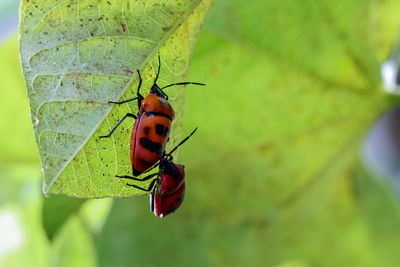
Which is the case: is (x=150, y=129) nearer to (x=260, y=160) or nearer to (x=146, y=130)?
(x=146, y=130)

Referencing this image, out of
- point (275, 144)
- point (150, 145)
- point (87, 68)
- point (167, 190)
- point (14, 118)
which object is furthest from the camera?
point (14, 118)

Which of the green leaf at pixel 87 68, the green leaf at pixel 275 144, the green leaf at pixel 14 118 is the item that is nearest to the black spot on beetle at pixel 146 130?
the green leaf at pixel 87 68

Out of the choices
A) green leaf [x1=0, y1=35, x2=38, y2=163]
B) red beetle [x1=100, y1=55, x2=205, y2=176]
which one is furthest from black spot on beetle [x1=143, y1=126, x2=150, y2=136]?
green leaf [x1=0, y1=35, x2=38, y2=163]

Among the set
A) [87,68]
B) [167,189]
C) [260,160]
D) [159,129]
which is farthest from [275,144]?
[87,68]

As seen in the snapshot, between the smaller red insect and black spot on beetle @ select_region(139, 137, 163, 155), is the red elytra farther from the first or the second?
black spot on beetle @ select_region(139, 137, 163, 155)

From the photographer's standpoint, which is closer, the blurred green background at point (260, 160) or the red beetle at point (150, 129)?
the red beetle at point (150, 129)

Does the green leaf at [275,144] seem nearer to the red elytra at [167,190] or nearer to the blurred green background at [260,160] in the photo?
the blurred green background at [260,160]

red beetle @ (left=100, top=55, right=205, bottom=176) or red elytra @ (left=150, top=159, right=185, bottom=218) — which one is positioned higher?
red beetle @ (left=100, top=55, right=205, bottom=176)
